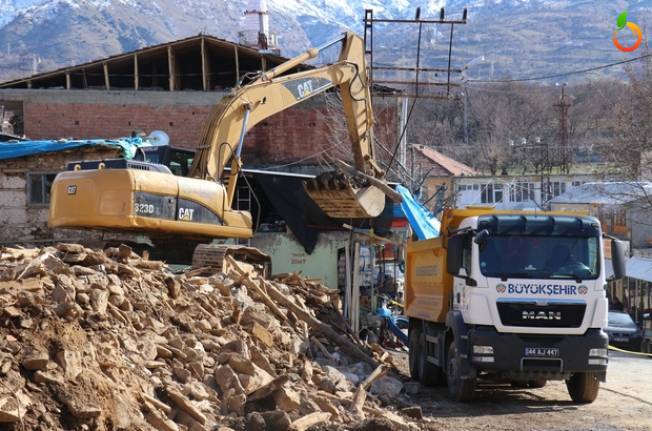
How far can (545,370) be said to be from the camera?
50.1 feet

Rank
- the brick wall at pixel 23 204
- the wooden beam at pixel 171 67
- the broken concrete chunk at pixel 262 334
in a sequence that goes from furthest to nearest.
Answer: the wooden beam at pixel 171 67 → the brick wall at pixel 23 204 → the broken concrete chunk at pixel 262 334

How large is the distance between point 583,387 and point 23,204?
54.4 feet

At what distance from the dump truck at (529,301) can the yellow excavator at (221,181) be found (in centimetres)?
461

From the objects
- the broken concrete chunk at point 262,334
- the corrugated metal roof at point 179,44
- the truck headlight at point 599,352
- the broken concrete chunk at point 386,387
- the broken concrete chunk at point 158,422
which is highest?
the corrugated metal roof at point 179,44

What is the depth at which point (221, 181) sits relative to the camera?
62.9 ft

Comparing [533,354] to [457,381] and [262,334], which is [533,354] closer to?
[457,381]

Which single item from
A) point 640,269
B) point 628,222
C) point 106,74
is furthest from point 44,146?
point 628,222

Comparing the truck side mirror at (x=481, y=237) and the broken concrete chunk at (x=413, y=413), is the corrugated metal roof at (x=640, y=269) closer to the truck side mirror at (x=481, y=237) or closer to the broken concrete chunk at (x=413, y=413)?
the truck side mirror at (x=481, y=237)

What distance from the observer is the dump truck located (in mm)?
15258

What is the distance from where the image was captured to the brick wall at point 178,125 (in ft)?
115

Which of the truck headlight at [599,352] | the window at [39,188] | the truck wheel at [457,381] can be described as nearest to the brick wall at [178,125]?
the window at [39,188]

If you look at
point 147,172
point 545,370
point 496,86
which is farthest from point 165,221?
point 496,86

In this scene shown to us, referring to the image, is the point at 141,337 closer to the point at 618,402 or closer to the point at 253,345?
the point at 253,345

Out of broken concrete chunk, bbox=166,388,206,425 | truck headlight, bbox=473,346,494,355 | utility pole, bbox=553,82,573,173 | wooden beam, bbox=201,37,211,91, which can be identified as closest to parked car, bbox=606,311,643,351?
wooden beam, bbox=201,37,211,91
